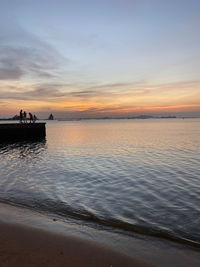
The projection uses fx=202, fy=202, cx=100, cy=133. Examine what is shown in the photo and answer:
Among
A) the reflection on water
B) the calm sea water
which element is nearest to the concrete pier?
the reflection on water

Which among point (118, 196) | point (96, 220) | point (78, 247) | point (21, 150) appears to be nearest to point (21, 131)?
point (21, 150)

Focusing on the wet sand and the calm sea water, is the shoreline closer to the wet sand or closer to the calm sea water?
the wet sand

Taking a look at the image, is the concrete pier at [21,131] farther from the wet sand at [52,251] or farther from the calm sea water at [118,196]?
the wet sand at [52,251]

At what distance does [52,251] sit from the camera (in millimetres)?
5227

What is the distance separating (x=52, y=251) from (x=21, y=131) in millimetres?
40800

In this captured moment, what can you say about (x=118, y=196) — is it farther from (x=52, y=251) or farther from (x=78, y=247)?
(x=52, y=251)

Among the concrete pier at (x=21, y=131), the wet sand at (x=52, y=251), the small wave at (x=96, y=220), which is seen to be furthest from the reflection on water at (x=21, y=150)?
the wet sand at (x=52, y=251)

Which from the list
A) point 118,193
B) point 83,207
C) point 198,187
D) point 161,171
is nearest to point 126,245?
point 83,207

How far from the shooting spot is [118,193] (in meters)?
11.6

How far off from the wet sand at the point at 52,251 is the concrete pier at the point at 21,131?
38.5m

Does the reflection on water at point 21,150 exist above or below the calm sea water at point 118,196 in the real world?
below

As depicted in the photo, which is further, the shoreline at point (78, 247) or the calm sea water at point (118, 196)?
the calm sea water at point (118, 196)

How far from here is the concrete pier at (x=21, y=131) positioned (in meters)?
41.2

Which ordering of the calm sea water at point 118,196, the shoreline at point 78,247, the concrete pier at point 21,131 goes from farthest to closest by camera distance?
the concrete pier at point 21,131, the calm sea water at point 118,196, the shoreline at point 78,247
